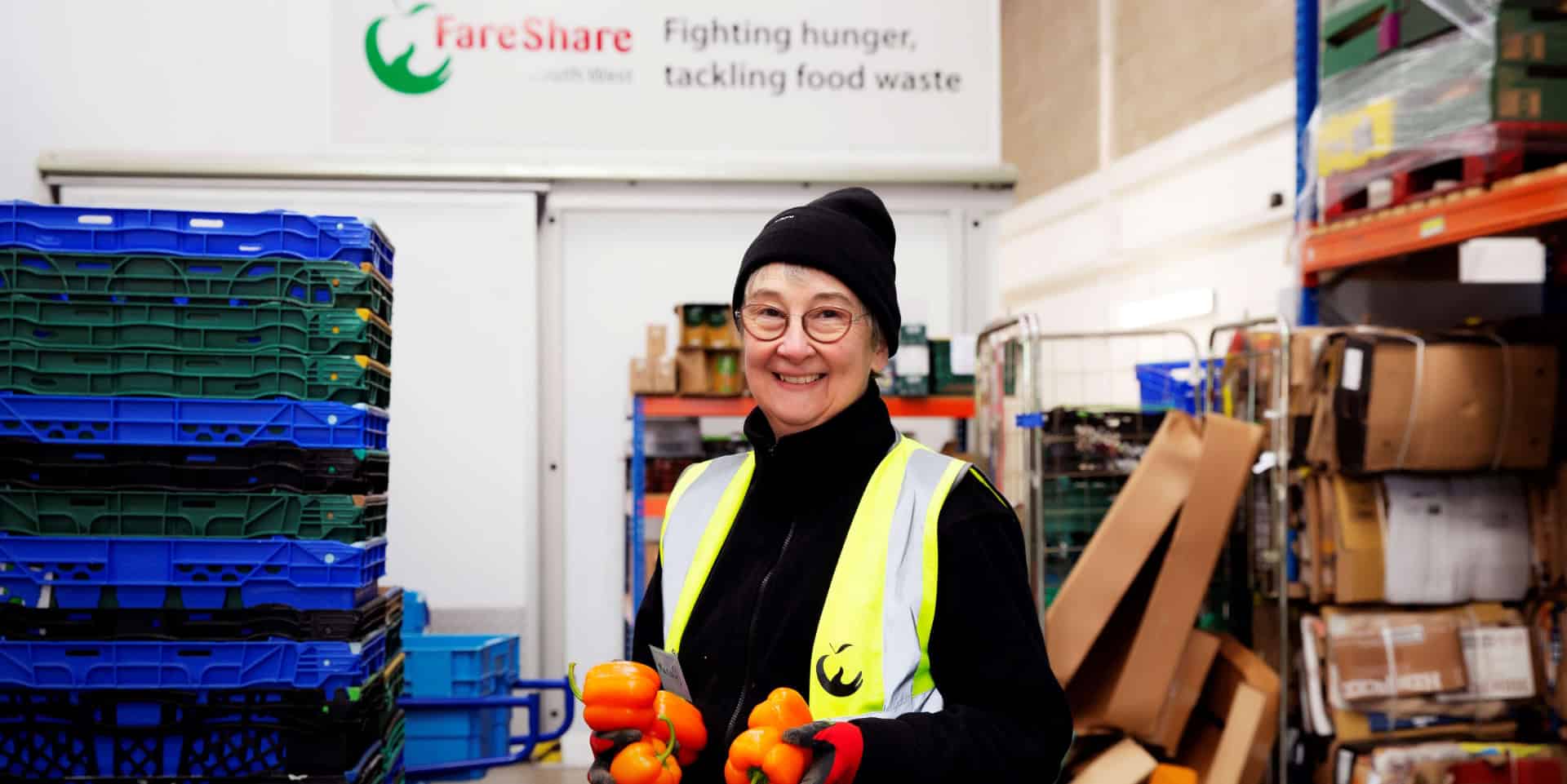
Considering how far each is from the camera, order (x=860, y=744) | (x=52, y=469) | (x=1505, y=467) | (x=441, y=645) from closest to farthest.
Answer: (x=860, y=744), (x=52, y=469), (x=1505, y=467), (x=441, y=645)

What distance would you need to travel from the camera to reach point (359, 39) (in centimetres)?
520

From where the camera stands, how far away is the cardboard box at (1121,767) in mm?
4098

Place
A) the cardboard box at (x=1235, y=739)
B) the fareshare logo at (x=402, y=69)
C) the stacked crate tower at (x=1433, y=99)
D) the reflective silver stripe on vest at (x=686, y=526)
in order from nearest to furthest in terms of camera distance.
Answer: the reflective silver stripe on vest at (x=686, y=526) → the stacked crate tower at (x=1433, y=99) → the cardboard box at (x=1235, y=739) → the fareshare logo at (x=402, y=69)

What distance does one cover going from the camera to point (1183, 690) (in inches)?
176

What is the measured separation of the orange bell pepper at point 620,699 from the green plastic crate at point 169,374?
2077mm

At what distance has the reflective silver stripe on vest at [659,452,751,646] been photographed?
5.19ft

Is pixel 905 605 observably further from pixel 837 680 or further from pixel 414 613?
pixel 414 613

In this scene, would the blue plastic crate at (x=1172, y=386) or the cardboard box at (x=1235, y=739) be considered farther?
the blue plastic crate at (x=1172, y=386)

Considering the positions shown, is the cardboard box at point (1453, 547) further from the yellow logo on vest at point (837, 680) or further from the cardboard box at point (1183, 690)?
the yellow logo on vest at point (837, 680)

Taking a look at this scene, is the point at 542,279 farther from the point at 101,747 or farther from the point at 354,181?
the point at 101,747

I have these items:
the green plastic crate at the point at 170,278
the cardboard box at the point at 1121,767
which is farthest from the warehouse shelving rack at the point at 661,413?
the green plastic crate at the point at 170,278

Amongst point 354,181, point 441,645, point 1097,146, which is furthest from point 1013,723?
point 1097,146

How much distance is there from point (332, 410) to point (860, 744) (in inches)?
93.1

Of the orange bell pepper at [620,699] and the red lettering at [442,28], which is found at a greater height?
the red lettering at [442,28]
